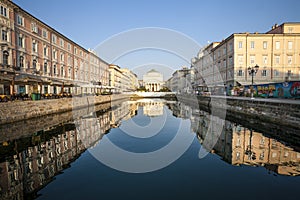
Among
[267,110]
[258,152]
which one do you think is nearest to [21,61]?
[258,152]

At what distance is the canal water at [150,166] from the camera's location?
5.39 metres

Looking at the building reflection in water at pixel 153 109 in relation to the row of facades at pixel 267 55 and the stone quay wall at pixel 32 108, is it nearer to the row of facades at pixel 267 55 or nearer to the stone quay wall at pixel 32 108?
the stone quay wall at pixel 32 108

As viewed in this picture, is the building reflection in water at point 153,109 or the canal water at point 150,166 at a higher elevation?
the building reflection in water at point 153,109

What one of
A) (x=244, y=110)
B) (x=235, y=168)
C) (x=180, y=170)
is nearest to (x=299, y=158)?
(x=235, y=168)

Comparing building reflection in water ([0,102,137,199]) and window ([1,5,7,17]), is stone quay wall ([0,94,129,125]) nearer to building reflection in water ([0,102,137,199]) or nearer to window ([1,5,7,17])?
building reflection in water ([0,102,137,199])

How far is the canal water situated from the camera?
17.7ft

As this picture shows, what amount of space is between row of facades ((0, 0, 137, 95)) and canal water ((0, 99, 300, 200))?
10624 millimetres

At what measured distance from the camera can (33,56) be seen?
27672 millimetres

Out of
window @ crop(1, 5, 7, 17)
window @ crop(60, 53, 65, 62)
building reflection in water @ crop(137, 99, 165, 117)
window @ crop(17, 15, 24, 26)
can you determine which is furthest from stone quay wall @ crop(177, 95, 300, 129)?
window @ crop(60, 53, 65, 62)

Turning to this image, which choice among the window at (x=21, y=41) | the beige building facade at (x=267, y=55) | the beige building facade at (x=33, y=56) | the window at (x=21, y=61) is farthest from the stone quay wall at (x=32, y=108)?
the beige building facade at (x=267, y=55)

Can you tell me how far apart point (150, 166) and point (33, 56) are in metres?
28.3

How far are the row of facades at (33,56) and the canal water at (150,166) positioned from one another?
10624 millimetres

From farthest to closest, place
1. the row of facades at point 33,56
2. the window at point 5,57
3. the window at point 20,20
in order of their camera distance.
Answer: the window at point 20,20 → the window at point 5,57 → the row of facades at point 33,56

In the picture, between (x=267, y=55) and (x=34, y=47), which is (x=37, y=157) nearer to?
(x=34, y=47)
